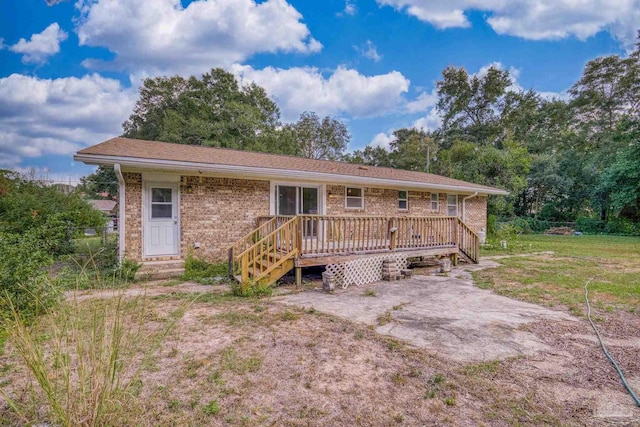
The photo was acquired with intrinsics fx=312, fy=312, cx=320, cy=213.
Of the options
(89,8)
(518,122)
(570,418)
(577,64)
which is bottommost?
(570,418)

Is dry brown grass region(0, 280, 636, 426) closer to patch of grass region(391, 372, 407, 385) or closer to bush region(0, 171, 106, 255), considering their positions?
patch of grass region(391, 372, 407, 385)

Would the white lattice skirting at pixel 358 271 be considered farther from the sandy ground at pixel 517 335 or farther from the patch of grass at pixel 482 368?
the patch of grass at pixel 482 368

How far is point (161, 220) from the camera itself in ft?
25.7

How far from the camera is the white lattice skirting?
7.23 meters

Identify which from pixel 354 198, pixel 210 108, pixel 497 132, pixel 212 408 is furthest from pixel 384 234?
pixel 497 132

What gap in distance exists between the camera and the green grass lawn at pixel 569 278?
→ 19.7ft

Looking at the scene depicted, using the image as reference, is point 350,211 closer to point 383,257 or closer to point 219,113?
point 383,257

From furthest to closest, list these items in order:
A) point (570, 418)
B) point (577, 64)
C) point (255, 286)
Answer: point (577, 64) < point (255, 286) < point (570, 418)

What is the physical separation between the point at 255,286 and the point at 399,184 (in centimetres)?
710

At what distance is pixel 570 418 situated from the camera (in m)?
2.50

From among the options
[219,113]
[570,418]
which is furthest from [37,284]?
[219,113]

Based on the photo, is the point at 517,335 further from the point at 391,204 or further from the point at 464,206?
the point at 464,206

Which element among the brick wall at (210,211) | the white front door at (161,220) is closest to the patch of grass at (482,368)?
the brick wall at (210,211)

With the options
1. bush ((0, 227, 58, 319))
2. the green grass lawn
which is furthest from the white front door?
the green grass lawn
